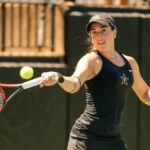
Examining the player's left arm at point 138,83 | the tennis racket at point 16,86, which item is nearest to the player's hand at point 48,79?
the tennis racket at point 16,86

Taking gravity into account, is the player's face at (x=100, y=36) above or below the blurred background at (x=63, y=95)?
above

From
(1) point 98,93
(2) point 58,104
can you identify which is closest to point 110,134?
(1) point 98,93

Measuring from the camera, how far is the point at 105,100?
356 centimetres

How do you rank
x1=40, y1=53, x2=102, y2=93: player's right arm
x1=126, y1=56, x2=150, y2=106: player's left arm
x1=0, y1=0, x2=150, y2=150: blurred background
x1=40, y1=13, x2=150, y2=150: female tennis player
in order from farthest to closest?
x1=0, y1=0, x2=150, y2=150: blurred background < x1=126, y1=56, x2=150, y2=106: player's left arm < x1=40, y1=13, x2=150, y2=150: female tennis player < x1=40, y1=53, x2=102, y2=93: player's right arm

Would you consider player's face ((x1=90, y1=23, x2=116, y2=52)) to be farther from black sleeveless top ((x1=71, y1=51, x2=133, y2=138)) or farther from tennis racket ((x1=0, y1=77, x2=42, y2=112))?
tennis racket ((x1=0, y1=77, x2=42, y2=112))

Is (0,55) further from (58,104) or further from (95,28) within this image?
(95,28)

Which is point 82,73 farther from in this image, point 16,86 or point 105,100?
point 16,86

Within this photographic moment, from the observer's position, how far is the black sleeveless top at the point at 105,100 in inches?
139

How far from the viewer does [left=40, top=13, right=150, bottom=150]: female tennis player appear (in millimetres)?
3516

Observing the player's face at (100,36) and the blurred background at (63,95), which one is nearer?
the player's face at (100,36)

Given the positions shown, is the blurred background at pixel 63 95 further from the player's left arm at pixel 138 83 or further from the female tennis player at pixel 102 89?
the female tennis player at pixel 102 89

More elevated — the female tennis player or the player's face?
the player's face

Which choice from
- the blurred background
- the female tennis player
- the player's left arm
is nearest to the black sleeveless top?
the female tennis player

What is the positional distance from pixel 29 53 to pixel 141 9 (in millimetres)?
1614
